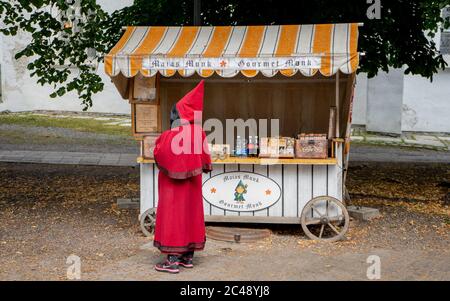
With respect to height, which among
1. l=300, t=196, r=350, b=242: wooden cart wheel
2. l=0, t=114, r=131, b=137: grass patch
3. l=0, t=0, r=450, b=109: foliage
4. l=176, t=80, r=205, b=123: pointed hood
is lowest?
l=300, t=196, r=350, b=242: wooden cart wheel

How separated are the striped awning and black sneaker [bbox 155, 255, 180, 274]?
2.22m

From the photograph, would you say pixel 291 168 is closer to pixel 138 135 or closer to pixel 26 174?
pixel 138 135

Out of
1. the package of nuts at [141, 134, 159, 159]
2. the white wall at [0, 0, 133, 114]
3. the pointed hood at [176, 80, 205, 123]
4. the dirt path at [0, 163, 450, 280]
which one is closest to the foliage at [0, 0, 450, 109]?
the dirt path at [0, 163, 450, 280]

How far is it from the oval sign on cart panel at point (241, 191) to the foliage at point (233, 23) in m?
3.81

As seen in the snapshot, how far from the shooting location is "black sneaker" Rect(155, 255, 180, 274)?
6.96 m

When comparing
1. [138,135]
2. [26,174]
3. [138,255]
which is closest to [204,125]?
[138,135]

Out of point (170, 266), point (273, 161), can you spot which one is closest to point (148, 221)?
point (273, 161)

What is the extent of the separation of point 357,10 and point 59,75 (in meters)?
4.93

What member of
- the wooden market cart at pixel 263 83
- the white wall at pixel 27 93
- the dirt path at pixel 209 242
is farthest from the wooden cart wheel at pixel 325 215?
the white wall at pixel 27 93

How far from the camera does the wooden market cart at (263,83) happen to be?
8156 mm

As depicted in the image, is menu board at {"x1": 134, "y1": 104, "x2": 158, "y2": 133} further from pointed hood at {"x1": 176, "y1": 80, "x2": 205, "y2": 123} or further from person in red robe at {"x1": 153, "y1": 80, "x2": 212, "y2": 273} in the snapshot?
pointed hood at {"x1": 176, "y1": 80, "x2": 205, "y2": 123}

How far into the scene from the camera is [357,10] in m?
11.5

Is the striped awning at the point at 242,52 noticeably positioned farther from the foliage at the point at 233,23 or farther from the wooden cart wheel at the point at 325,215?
the foliage at the point at 233,23

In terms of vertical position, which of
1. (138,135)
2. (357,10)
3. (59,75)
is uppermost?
(357,10)
